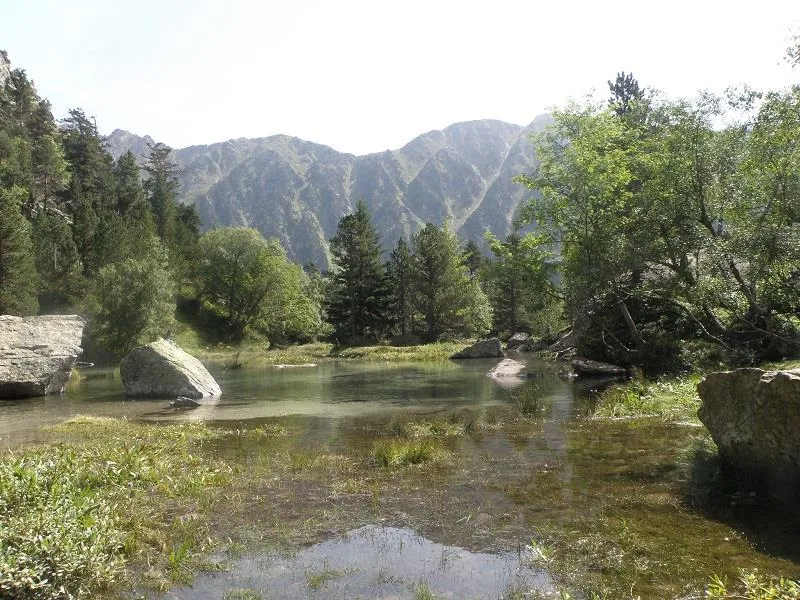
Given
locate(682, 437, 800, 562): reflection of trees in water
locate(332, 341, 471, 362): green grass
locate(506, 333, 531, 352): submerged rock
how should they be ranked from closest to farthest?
1. locate(682, 437, 800, 562): reflection of trees in water
2. locate(332, 341, 471, 362): green grass
3. locate(506, 333, 531, 352): submerged rock

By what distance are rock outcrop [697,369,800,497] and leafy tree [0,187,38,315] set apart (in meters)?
55.4

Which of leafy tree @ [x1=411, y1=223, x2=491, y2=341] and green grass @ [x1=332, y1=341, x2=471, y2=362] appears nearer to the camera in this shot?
green grass @ [x1=332, y1=341, x2=471, y2=362]

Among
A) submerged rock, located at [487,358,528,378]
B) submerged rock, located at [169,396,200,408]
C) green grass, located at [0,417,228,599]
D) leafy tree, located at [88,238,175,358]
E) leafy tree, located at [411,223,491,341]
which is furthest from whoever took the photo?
leafy tree, located at [411,223,491,341]

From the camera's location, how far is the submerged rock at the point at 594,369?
104ft

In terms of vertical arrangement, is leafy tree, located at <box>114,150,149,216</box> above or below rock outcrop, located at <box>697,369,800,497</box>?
above

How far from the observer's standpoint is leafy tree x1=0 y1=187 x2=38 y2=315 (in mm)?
49562

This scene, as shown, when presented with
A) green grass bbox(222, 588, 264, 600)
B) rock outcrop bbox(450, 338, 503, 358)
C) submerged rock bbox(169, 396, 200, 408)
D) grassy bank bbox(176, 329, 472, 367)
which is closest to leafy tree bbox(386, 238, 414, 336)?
grassy bank bbox(176, 329, 472, 367)

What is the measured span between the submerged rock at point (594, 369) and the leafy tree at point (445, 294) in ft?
146

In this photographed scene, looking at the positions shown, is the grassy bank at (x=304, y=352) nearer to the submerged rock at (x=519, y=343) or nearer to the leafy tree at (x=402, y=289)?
the submerged rock at (x=519, y=343)

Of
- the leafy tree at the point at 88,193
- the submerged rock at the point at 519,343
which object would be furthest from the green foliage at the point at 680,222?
the leafy tree at the point at 88,193

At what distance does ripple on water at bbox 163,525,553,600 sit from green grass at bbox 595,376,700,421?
1068 cm

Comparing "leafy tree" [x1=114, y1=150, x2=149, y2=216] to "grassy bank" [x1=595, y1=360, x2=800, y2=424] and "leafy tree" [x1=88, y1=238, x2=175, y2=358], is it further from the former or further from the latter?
"grassy bank" [x1=595, y1=360, x2=800, y2=424]

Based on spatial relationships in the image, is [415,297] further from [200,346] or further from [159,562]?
[159,562]

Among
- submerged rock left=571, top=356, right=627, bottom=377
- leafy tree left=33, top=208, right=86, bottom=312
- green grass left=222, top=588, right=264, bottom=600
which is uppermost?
leafy tree left=33, top=208, right=86, bottom=312
